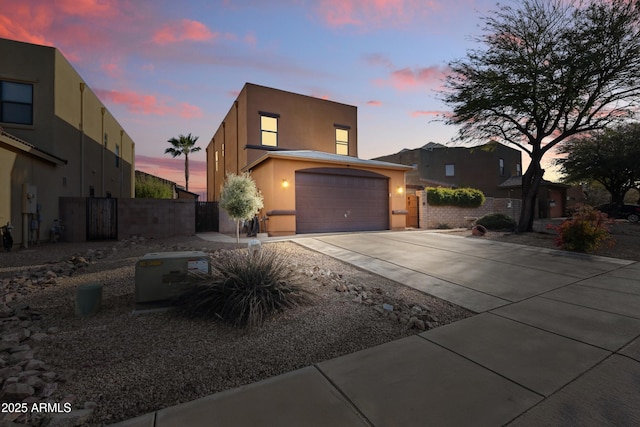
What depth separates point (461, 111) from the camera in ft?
46.2

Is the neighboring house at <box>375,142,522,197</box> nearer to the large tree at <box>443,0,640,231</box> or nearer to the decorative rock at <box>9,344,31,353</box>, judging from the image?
the large tree at <box>443,0,640,231</box>

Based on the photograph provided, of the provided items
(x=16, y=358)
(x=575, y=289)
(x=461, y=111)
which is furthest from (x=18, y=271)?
(x=461, y=111)

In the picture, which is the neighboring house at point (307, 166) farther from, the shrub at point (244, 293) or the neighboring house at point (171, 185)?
the neighboring house at point (171, 185)

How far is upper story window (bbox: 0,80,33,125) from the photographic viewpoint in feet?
37.1

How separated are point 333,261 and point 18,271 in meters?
7.40

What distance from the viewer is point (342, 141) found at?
21016 mm

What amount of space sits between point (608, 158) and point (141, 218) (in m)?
36.0

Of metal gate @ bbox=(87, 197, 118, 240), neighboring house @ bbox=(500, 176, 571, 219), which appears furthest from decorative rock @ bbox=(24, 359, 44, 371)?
neighboring house @ bbox=(500, 176, 571, 219)

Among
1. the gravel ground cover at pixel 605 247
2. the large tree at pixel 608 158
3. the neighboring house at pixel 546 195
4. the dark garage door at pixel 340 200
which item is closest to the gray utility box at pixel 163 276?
the dark garage door at pixel 340 200

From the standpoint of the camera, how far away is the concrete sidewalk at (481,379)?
2.18 meters

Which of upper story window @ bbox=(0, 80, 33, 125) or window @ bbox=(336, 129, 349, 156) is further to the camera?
window @ bbox=(336, 129, 349, 156)

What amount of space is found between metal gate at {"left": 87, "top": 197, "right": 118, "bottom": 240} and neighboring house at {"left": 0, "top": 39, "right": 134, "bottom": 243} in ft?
3.82

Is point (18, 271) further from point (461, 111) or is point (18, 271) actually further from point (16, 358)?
point (461, 111)

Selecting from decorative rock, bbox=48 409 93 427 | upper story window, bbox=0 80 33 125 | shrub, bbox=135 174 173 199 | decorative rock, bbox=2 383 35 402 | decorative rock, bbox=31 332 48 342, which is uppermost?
upper story window, bbox=0 80 33 125
